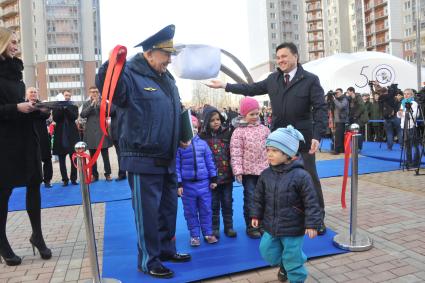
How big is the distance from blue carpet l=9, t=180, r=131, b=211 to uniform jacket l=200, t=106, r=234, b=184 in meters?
3.03

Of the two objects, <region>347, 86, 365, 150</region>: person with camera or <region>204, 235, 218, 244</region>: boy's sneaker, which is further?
<region>347, 86, 365, 150</region>: person with camera

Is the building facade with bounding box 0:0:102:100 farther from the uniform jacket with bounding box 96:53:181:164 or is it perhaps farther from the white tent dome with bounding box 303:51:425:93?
the uniform jacket with bounding box 96:53:181:164

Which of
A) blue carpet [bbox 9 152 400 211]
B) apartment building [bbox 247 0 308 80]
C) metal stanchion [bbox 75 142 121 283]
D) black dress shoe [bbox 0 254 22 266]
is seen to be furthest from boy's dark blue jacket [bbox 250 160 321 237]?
apartment building [bbox 247 0 308 80]

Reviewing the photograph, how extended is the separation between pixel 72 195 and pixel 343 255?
5.59 meters

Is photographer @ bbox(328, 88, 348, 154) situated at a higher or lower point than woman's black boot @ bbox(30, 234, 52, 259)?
higher

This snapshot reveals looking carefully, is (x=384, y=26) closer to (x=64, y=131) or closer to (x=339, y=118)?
(x=339, y=118)

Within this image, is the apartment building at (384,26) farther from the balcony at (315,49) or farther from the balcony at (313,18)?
the balcony at (315,49)

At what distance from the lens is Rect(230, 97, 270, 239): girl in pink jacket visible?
179 inches

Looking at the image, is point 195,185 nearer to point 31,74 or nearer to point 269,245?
point 269,245

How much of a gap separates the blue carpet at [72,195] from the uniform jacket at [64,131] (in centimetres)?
85

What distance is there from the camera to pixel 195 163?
446 centimetres

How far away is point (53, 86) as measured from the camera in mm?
77188

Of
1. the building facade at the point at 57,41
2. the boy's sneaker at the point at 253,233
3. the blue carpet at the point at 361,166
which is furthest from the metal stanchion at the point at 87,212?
the building facade at the point at 57,41

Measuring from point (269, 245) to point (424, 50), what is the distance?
75215mm
